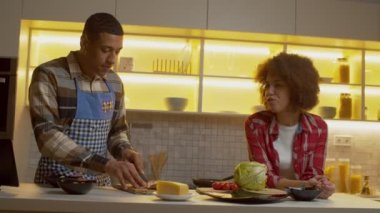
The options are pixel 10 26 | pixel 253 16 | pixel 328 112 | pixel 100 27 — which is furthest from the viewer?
pixel 328 112

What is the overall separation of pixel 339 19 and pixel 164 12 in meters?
1.36

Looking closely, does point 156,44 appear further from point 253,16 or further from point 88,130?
point 88,130

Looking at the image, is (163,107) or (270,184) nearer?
(270,184)

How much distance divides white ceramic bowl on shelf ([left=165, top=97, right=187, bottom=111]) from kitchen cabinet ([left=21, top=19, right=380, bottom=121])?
2.1 inches

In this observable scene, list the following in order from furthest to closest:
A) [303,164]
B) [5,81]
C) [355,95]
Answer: [355,95]
[5,81]
[303,164]

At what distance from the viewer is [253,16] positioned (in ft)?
11.3

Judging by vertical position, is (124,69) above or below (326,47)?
below

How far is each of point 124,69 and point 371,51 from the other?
2094mm

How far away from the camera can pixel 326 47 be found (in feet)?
12.7

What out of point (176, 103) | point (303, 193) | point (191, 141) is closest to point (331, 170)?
point (191, 141)

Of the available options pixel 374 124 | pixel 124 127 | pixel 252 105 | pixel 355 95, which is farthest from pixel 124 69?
pixel 374 124

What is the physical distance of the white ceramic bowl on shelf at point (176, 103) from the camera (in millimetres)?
3574

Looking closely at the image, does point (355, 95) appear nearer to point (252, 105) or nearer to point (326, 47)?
point (326, 47)

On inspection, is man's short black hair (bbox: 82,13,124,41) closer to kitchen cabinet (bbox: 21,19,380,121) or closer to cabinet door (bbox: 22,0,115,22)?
cabinet door (bbox: 22,0,115,22)
